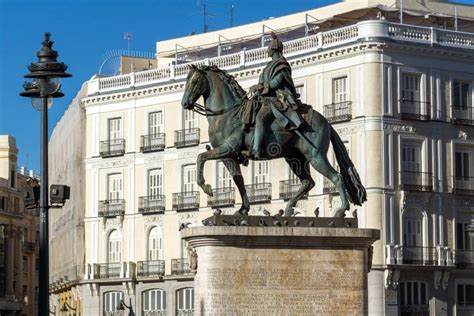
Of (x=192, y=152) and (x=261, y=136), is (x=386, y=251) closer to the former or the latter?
(x=192, y=152)

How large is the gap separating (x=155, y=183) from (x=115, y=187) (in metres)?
2.93

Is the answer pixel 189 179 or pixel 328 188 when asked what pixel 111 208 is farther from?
pixel 328 188

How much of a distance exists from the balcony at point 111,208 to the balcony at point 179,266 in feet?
15.8

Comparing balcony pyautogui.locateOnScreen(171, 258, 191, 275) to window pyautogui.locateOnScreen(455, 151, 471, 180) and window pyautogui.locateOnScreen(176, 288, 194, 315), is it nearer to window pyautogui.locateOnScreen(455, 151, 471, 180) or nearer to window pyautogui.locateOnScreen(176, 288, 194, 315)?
window pyautogui.locateOnScreen(176, 288, 194, 315)

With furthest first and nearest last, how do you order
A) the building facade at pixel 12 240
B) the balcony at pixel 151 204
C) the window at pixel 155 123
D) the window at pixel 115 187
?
the building facade at pixel 12 240 → the window at pixel 115 187 → the window at pixel 155 123 → the balcony at pixel 151 204

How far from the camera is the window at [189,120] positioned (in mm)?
79875

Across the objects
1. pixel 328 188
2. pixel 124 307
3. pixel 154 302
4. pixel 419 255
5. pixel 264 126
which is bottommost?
pixel 124 307

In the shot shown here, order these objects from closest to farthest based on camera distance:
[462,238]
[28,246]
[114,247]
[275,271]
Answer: [275,271], [462,238], [114,247], [28,246]

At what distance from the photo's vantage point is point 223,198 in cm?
7769

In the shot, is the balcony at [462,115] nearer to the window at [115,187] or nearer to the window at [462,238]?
the window at [462,238]

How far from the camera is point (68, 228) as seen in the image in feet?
300

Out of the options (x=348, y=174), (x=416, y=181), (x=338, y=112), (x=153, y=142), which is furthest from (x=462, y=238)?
(x=348, y=174)

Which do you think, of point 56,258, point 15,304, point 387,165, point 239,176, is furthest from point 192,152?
point 15,304

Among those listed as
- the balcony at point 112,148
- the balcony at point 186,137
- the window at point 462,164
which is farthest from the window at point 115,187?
the window at point 462,164
